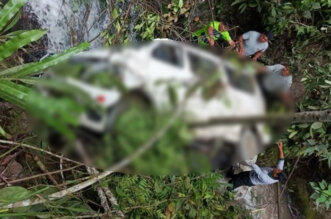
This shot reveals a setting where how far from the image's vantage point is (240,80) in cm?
57

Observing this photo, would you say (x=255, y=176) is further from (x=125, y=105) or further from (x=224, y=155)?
(x=125, y=105)

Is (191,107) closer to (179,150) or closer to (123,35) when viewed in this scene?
(179,150)

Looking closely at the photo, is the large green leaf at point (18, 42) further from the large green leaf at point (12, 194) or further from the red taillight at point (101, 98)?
the red taillight at point (101, 98)

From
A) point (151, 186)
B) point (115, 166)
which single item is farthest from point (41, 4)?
point (115, 166)

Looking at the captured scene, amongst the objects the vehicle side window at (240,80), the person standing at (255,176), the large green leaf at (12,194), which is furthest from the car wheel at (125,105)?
the person standing at (255,176)

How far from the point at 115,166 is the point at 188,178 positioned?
191 cm

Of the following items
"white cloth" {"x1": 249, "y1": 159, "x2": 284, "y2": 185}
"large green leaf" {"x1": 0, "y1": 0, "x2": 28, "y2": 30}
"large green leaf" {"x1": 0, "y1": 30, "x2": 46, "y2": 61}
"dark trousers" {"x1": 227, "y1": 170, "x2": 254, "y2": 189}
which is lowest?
"dark trousers" {"x1": 227, "y1": 170, "x2": 254, "y2": 189}

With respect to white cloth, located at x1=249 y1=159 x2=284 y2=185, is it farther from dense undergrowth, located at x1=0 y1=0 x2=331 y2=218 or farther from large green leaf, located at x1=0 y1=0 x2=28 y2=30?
large green leaf, located at x1=0 y1=0 x2=28 y2=30

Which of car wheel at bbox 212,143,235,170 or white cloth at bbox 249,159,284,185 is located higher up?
car wheel at bbox 212,143,235,170

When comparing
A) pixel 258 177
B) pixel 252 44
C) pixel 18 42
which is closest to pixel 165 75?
pixel 18 42

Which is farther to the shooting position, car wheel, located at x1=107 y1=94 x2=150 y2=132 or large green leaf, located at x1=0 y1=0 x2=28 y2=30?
large green leaf, located at x1=0 y1=0 x2=28 y2=30

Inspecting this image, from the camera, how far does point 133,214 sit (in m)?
2.32

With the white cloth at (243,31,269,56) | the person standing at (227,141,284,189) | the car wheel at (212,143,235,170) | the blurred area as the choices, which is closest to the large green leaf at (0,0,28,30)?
the blurred area

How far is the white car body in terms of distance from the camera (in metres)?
0.52
